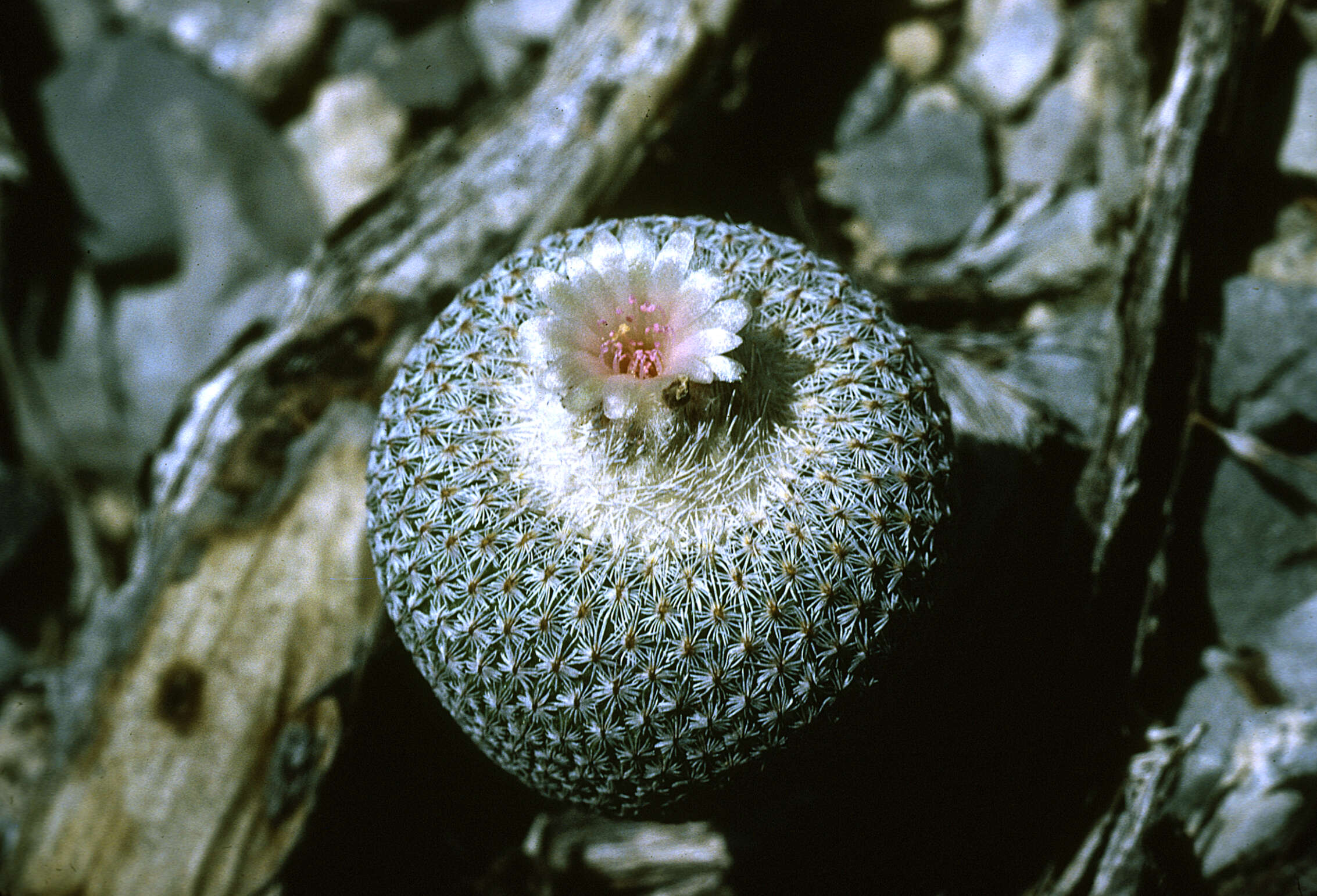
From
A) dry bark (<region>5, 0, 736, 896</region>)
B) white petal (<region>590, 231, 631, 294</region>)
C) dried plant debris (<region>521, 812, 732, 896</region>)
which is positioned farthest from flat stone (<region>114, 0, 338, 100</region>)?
dried plant debris (<region>521, 812, 732, 896</region>)

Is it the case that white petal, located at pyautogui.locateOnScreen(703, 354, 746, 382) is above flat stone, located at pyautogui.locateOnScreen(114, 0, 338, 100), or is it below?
below

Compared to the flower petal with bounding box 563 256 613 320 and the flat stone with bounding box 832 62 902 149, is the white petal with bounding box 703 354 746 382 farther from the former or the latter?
the flat stone with bounding box 832 62 902 149

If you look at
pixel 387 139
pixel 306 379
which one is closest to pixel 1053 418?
pixel 306 379

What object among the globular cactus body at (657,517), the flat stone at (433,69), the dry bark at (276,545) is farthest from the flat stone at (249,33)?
the globular cactus body at (657,517)

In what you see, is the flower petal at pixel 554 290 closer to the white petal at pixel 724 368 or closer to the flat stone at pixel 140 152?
the white petal at pixel 724 368

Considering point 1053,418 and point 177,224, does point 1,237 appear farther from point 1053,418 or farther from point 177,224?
point 1053,418
